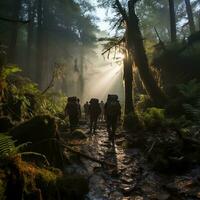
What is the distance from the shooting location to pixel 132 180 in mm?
7910

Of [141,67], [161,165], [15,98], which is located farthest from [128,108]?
[161,165]

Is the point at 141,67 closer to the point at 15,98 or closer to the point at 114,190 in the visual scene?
the point at 15,98

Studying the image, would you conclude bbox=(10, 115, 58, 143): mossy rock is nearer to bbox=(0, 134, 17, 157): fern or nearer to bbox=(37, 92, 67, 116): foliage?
bbox=(0, 134, 17, 157): fern

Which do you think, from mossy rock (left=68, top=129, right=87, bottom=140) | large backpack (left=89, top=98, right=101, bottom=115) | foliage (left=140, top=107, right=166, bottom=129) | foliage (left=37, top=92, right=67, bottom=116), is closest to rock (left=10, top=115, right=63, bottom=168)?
mossy rock (left=68, top=129, right=87, bottom=140)

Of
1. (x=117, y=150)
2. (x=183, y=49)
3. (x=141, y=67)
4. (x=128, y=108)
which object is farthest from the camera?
(x=183, y=49)

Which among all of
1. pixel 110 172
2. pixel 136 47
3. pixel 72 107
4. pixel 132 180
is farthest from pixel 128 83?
pixel 132 180

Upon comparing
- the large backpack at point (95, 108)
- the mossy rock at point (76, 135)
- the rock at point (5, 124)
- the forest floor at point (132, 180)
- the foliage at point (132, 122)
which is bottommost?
the forest floor at point (132, 180)

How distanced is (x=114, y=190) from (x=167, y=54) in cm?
1571

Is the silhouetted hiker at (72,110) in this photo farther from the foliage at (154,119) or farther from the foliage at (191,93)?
the foliage at (191,93)

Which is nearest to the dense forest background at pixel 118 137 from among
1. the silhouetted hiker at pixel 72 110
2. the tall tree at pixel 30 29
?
the silhouetted hiker at pixel 72 110

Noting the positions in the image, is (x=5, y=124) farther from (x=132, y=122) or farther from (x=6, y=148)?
(x=132, y=122)

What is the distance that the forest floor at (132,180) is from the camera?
6816mm

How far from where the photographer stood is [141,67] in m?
19.5

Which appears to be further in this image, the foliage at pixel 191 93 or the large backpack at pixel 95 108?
the foliage at pixel 191 93
